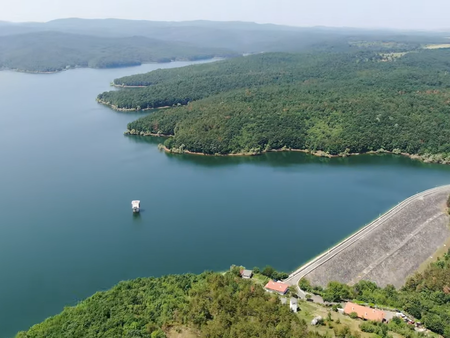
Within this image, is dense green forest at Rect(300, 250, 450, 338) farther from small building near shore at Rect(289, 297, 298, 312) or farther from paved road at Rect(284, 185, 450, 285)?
small building near shore at Rect(289, 297, 298, 312)

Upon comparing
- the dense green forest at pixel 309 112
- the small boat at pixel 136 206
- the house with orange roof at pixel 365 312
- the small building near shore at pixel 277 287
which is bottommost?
the small boat at pixel 136 206

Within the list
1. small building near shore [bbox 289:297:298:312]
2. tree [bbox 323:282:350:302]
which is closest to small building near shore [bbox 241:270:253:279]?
small building near shore [bbox 289:297:298:312]

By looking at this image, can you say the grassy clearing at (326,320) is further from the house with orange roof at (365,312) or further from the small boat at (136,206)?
the small boat at (136,206)

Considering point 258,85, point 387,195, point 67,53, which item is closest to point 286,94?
point 258,85

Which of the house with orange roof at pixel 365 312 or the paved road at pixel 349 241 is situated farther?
the paved road at pixel 349 241

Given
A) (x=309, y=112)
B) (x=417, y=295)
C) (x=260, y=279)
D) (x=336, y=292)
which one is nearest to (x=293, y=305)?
(x=336, y=292)

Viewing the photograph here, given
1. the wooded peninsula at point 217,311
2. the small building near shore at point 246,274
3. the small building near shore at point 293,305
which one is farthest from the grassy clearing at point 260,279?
the small building near shore at point 293,305

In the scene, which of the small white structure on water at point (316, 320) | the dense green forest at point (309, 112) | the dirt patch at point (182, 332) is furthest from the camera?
the dense green forest at point (309, 112)

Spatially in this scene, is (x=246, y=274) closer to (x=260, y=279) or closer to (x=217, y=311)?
(x=260, y=279)
